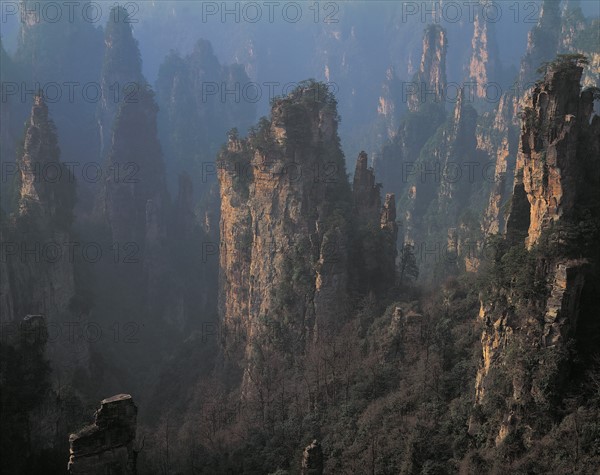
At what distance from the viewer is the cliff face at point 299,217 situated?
42781 millimetres

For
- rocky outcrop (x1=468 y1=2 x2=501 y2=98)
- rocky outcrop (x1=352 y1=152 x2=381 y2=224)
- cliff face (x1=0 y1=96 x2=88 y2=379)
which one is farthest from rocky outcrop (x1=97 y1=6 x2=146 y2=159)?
rocky outcrop (x1=468 y1=2 x2=501 y2=98)

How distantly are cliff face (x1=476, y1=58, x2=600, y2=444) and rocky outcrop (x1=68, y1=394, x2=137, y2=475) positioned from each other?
13.1m

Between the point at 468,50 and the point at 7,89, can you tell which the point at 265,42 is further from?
the point at 7,89

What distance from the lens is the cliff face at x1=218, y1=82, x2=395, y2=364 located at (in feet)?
140

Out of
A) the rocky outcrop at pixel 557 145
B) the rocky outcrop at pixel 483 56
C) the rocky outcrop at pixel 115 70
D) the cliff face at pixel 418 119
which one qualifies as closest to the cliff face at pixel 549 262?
the rocky outcrop at pixel 557 145

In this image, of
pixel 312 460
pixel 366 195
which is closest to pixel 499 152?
pixel 366 195

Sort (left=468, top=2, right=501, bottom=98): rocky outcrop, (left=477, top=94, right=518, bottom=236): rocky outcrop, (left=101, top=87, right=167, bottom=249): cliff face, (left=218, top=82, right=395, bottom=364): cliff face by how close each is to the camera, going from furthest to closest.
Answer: (left=468, top=2, right=501, bottom=98): rocky outcrop, (left=101, top=87, right=167, bottom=249): cliff face, (left=477, top=94, right=518, bottom=236): rocky outcrop, (left=218, top=82, right=395, bottom=364): cliff face

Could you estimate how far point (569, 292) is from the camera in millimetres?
24156

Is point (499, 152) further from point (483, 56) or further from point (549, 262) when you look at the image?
point (549, 262)

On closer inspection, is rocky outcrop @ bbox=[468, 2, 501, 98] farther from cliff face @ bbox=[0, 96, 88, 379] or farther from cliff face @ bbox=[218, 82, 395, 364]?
cliff face @ bbox=[0, 96, 88, 379]

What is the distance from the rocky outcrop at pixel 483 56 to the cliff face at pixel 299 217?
8251 cm

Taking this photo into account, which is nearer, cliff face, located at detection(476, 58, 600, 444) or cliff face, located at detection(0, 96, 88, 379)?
cliff face, located at detection(476, 58, 600, 444)

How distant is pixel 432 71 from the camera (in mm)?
109250

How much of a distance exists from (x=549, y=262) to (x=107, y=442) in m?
15.7
